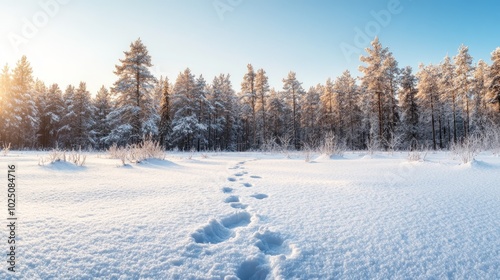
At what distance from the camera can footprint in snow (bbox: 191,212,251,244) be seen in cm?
162

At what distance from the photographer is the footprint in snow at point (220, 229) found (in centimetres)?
162

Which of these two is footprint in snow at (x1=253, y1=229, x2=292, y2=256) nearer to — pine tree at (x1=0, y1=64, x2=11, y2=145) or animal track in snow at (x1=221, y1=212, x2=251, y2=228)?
animal track in snow at (x1=221, y1=212, x2=251, y2=228)

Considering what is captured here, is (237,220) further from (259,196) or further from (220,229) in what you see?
(259,196)

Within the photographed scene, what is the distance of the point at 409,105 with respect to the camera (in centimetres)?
3222

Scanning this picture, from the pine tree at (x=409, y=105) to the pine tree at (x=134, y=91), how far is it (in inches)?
1141

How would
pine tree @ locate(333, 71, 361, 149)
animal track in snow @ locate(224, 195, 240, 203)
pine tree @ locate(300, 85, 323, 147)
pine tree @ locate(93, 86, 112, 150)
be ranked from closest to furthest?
animal track in snow @ locate(224, 195, 240, 203) → pine tree @ locate(93, 86, 112, 150) → pine tree @ locate(333, 71, 361, 149) → pine tree @ locate(300, 85, 323, 147)

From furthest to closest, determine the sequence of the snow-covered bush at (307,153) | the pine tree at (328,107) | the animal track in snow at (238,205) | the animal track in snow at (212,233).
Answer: the pine tree at (328,107) → the snow-covered bush at (307,153) → the animal track in snow at (238,205) → the animal track in snow at (212,233)

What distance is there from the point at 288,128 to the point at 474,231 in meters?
43.1

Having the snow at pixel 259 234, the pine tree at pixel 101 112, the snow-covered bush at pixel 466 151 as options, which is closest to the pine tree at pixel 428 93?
the snow-covered bush at pixel 466 151

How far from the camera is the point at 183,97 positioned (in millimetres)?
30219

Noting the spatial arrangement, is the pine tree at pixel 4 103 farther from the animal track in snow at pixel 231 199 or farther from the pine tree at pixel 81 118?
the animal track in snow at pixel 231 199

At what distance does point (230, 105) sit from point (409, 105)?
23.8 meters

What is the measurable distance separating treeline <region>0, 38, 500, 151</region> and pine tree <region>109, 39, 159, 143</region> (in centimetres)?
8

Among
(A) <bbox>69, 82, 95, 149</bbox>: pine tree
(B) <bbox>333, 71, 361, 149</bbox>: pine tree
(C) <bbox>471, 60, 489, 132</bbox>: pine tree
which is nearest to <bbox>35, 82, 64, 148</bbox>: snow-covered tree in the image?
(A) <bbox>69, 82, 95, 149</bbox>: pine tree
